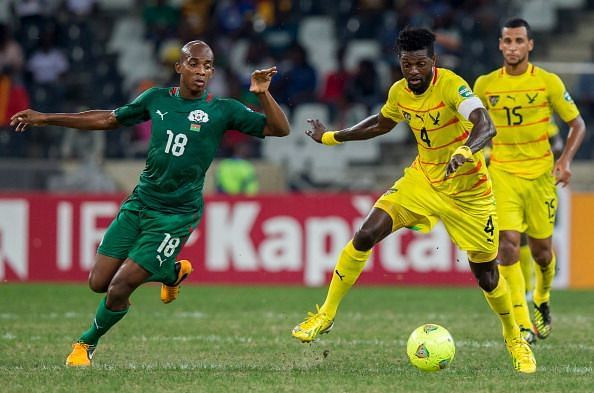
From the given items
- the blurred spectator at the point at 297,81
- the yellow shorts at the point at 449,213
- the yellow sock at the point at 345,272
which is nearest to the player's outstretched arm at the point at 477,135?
the yellow shorts at the point at 449,213

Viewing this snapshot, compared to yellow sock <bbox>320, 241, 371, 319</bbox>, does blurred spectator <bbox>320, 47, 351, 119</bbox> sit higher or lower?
higher

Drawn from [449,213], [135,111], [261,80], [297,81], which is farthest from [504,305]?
[297,81]

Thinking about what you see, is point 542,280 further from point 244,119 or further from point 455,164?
point 244,119

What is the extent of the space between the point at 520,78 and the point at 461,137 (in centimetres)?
168

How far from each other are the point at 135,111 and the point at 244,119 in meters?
0.80

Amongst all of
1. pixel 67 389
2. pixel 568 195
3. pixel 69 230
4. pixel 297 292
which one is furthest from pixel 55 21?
pixel 67 389

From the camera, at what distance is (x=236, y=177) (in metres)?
17.5

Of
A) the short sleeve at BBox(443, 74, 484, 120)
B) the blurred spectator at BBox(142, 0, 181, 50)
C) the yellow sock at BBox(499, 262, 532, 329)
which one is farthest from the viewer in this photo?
the blurred spectator at BBox(142, 0, 181, 50)

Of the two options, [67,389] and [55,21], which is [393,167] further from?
[67,389]

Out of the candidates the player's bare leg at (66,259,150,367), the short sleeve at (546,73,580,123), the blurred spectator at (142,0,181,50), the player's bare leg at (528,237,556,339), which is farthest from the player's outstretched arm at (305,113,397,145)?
the blurred spectator at (142,0,181,50)

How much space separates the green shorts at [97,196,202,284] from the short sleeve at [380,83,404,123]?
5.50 feet

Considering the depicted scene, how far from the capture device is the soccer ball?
26.8ft

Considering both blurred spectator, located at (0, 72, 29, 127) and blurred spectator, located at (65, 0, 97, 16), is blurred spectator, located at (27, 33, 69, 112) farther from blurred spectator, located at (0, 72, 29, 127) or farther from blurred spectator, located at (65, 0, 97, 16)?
Result: blurred spectator, located at (65, 0, 97, 16)

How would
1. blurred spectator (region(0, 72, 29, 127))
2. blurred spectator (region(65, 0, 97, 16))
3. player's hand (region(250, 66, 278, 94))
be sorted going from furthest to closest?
1. blurred spectator (region(65, 0, 97, 16))
2. blurred spectator (region(0, 72, 29, 127))
3. player's hand (region(250, 66, 278, 94))
